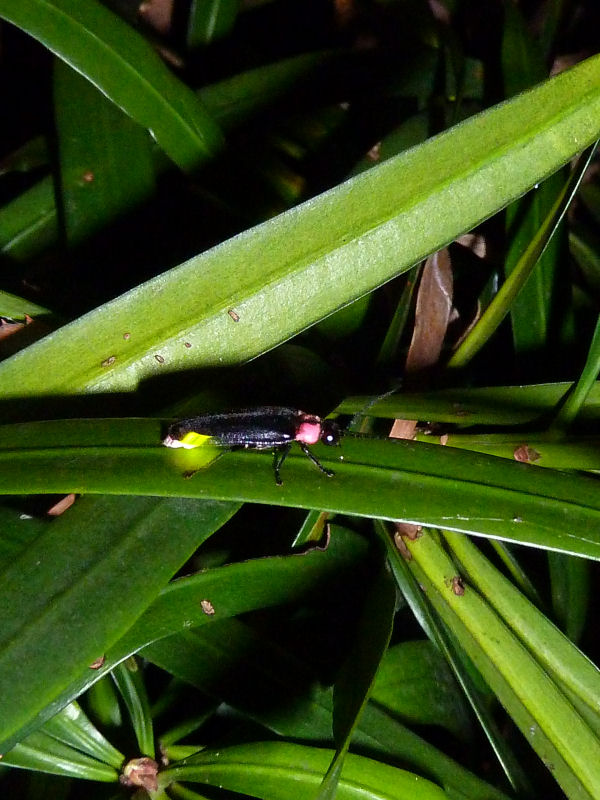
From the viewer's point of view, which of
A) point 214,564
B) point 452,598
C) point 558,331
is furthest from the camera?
point 558,331

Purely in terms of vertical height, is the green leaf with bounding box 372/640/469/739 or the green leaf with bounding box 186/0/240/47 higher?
the green leaf with bounding box 186/0/240/47

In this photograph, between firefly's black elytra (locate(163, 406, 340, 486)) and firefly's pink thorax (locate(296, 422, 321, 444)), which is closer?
firefly's black elytra (locate(163, 406, 340, 486))

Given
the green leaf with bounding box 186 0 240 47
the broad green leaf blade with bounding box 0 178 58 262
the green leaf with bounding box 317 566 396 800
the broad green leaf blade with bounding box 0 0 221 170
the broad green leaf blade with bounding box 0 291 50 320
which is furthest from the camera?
the green leaf with bounding box 186 0 240 47

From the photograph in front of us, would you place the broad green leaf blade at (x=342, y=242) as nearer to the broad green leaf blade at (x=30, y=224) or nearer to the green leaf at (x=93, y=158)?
the green leaf at (x=93, y=158)

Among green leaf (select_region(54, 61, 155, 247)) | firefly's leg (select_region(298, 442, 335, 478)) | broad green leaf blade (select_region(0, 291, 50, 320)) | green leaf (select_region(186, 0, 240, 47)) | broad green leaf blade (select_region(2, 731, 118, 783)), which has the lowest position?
broad green leaf blade (select_region(2, 731, 118, 783))

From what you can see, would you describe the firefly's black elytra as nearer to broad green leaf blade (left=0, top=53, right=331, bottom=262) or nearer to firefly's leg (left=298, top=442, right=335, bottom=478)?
firefly's leg (left=298, top=442, right=335, bottom=478)

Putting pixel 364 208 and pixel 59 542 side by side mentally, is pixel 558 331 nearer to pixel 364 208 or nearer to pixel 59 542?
pixel 364 208

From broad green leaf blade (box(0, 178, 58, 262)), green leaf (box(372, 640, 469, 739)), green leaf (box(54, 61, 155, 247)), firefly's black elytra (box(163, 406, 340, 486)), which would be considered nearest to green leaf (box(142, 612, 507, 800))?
green leaf (box(372, 640, 469, 739))

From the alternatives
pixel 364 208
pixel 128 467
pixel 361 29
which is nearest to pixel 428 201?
pixel 364 208
